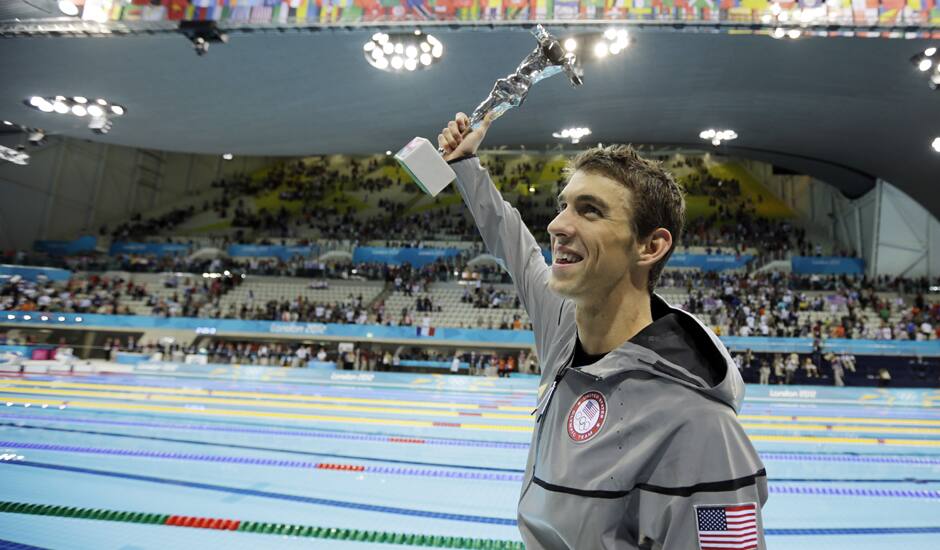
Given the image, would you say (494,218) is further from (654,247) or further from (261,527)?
(261,527)

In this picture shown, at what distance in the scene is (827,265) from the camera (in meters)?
22.7

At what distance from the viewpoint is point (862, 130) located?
53.9ft

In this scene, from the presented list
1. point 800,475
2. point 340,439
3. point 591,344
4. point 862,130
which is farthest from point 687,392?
point 862,130

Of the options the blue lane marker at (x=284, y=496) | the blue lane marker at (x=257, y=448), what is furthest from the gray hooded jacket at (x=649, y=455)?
the blue lane marker at (x=257, y=448)

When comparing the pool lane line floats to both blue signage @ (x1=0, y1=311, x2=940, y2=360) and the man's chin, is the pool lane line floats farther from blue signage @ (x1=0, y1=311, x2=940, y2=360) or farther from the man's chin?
blue signage @ (x1=0, y1=311, x2=940, y2=360)

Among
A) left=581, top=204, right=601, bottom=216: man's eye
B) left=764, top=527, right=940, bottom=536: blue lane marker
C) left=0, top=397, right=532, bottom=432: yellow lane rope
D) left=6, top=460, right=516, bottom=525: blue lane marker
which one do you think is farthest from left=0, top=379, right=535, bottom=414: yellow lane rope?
left=581, top=204, right=601, bottom=216: man's eye

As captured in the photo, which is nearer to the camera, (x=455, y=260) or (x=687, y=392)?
(x=687, y=392)

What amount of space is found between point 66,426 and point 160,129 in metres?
14.8

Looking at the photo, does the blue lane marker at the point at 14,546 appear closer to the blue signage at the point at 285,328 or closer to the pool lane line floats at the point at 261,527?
the pool lane line floats at the point at 261,527

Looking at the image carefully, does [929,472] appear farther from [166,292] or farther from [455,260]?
[166,292]

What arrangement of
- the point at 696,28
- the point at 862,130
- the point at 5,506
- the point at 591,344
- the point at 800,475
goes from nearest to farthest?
the point at 591,344
the point at 5,506
the point at 800,475
the point at 696,28
the point at 862,130

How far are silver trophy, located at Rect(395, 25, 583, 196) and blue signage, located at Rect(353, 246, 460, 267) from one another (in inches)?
880

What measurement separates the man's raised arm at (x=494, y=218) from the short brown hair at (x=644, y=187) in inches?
18.0

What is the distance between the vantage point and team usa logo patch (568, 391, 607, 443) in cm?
107
